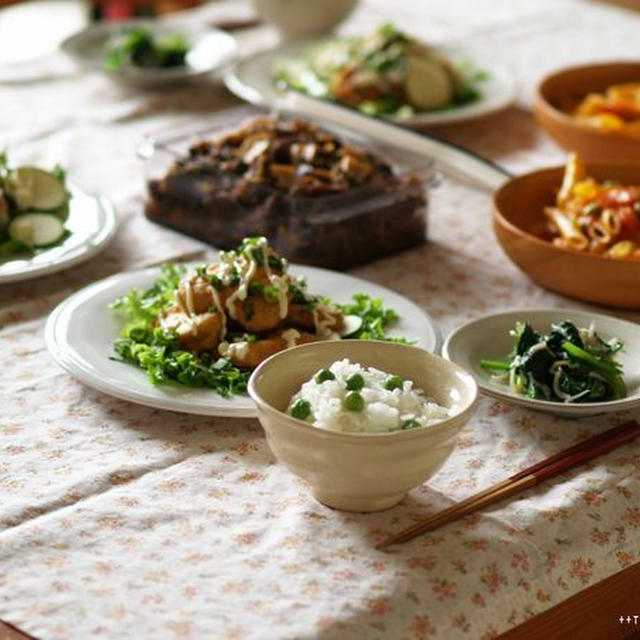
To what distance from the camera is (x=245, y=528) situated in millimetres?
1409

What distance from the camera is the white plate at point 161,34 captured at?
2894mm

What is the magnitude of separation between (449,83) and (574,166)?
0.67 meters

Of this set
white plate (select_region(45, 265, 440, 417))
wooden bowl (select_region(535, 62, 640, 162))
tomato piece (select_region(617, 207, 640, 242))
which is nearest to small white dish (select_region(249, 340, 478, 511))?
white plate (select_region(45, 265, 440, 417))

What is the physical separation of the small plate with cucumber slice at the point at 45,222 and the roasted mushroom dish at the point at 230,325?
0.32 m

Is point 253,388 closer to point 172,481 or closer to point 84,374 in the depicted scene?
point 172,481

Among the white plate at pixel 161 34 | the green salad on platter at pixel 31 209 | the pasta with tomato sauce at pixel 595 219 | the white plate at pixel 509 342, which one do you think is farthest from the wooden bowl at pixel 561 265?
the white plate at pixel 161 34

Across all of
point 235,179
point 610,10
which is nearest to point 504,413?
point 235,179

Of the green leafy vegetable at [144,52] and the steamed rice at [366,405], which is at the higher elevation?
the steamed rice at [366,405]

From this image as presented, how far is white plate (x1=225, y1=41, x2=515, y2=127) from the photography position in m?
2.69

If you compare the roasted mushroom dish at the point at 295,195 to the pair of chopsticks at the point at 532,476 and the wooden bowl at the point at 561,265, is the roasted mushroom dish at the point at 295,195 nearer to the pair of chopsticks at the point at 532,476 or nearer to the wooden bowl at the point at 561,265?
the wooden bowl at the point at 561,265

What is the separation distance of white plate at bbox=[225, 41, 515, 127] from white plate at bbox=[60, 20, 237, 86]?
6 centimetres

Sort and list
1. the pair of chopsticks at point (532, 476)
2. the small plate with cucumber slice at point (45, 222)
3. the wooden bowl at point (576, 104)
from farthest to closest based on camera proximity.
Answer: the wooden bowl at point (576, 104) < the small plate with cucumber slice at point (45, 222) < the pair of chopsticks at point (532, 476)

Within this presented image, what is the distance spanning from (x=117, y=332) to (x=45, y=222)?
413 mm

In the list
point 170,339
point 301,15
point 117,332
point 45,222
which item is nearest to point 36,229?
point 45,222
